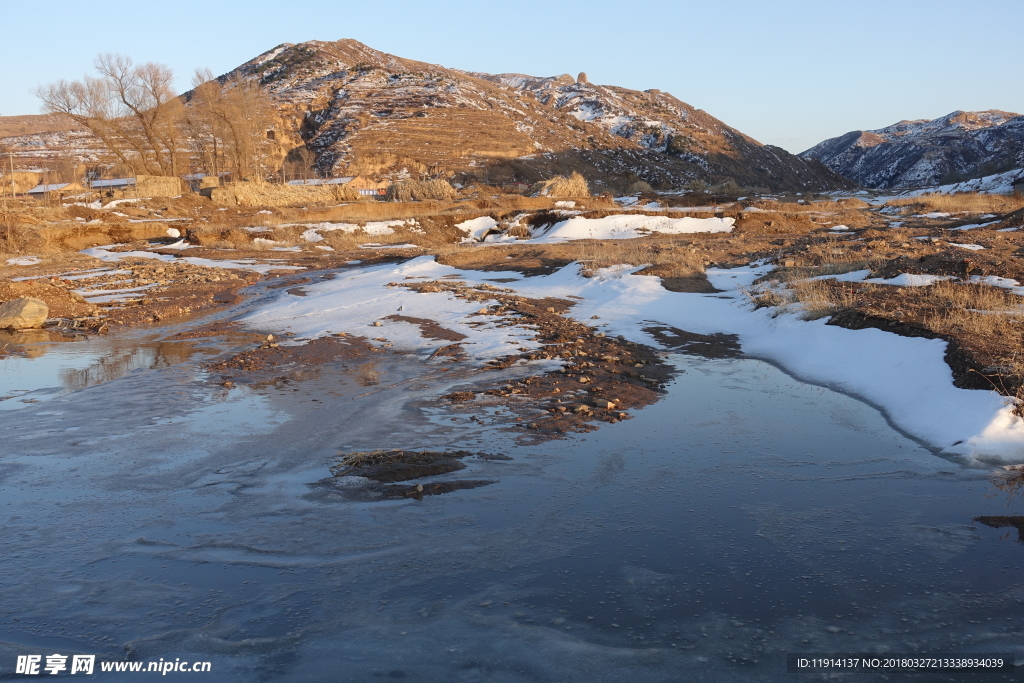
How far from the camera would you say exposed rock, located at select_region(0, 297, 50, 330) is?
1288 centimetres

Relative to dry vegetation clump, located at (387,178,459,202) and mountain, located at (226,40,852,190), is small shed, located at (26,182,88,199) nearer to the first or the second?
mountain, located at (226,40,852,190)

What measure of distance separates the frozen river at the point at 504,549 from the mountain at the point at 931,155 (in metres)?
114

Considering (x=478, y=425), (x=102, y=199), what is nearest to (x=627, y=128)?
(x=102, y=199)

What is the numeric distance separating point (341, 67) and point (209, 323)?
103 m

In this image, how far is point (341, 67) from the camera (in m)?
107

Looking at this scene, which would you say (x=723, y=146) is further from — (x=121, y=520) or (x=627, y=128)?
(x=121, y=520)

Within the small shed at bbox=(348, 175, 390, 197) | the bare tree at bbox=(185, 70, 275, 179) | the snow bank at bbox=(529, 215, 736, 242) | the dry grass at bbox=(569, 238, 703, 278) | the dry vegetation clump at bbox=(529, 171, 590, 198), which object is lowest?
the dry grass at bbox=(569, 238, 703, 278)

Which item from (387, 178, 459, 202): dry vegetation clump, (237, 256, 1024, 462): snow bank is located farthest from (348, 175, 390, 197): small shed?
(237, 256, 1024, 462): snow bank

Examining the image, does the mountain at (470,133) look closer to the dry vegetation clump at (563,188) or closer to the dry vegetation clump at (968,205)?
the dry vegetation clump at (563,188)

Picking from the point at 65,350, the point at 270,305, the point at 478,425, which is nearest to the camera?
the point at 478,425

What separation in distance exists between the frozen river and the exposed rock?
6.74 meters

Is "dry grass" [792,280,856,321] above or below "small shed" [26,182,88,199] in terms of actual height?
below

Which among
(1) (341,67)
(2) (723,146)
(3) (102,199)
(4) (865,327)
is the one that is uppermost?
(1) (341,67)

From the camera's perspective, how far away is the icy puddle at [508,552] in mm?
3551
